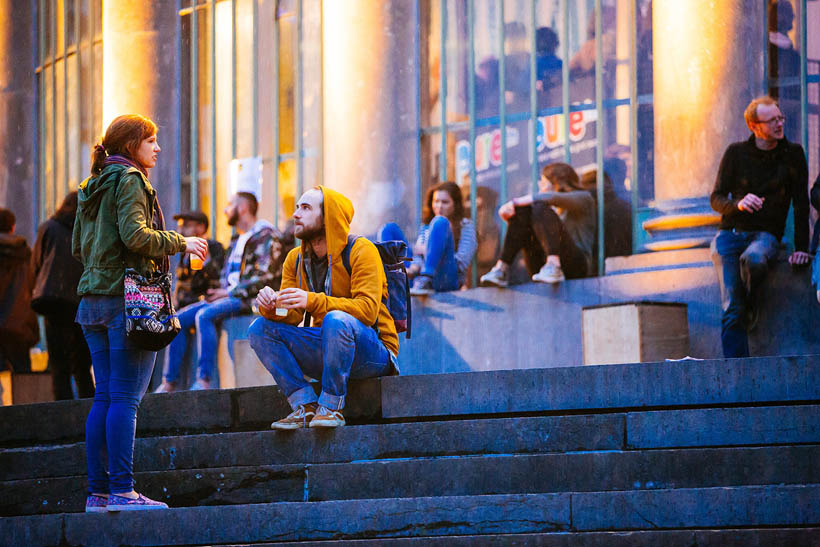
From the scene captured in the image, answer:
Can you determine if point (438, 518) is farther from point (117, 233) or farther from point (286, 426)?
point (117, 233)

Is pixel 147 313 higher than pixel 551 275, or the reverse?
pixel 551 275

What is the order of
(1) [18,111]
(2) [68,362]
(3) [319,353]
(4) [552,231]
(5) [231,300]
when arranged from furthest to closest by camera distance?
(1) [18,111], (5) [231,300], (4) [552,231], (2) [68,362], (3) [319,353]

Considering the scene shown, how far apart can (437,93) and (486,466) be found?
6454 mm

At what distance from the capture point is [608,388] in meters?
6.75

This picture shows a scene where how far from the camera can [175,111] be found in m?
14.2

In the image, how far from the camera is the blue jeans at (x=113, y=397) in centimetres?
612

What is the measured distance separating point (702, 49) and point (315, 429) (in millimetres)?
4979

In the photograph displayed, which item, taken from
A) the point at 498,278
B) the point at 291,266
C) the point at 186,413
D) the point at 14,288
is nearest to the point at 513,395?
the point at 291,266

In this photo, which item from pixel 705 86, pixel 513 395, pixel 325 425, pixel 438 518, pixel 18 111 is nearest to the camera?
pixel 438 518

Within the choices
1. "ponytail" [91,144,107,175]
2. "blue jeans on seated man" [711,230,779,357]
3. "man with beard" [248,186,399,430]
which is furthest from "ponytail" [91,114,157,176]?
"blue jeans on seated man" [711,230,779,357]

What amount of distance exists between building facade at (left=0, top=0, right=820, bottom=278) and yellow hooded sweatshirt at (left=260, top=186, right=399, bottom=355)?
3.55 metres

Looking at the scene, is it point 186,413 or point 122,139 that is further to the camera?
point 186,413

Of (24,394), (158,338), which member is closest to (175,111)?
(24,394)

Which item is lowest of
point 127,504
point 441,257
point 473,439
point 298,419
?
point 127,504
